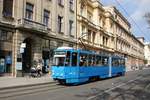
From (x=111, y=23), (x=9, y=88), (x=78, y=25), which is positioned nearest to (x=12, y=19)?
(x=9, y=88)

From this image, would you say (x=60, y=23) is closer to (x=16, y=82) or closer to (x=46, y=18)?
(x=46, y=18)

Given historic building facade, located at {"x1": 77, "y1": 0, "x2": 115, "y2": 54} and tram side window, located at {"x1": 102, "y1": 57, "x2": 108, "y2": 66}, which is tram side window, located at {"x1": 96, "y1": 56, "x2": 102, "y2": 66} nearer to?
tram side window, located at {"x1": 102, "y1": 57, "x2": 108, "y2": 66}

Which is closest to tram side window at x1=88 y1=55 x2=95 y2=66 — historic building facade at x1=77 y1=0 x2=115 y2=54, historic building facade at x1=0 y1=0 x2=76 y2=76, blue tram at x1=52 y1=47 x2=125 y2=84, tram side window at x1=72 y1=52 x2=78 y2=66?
blue tram at x1=52 y1=47 x2=125 y2=84

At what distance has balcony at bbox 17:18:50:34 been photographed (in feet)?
102

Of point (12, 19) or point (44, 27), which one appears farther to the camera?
point (44, 27)

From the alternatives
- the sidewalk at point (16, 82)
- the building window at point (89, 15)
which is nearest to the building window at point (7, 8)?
the sidewalk at point (16, 82)

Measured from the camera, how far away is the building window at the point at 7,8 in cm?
3011

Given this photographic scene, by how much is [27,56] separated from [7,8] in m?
Answer: 6.33

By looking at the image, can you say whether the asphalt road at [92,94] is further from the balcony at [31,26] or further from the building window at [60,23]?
the building window at [60,23]

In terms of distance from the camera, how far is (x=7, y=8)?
30.5 m

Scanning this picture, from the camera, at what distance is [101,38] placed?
63.4 m

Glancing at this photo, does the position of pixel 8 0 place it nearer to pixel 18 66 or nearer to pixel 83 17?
pixel 18 66

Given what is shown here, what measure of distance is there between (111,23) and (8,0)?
147 ft

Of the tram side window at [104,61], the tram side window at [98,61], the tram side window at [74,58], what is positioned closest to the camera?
the tram side window at [74,58]
